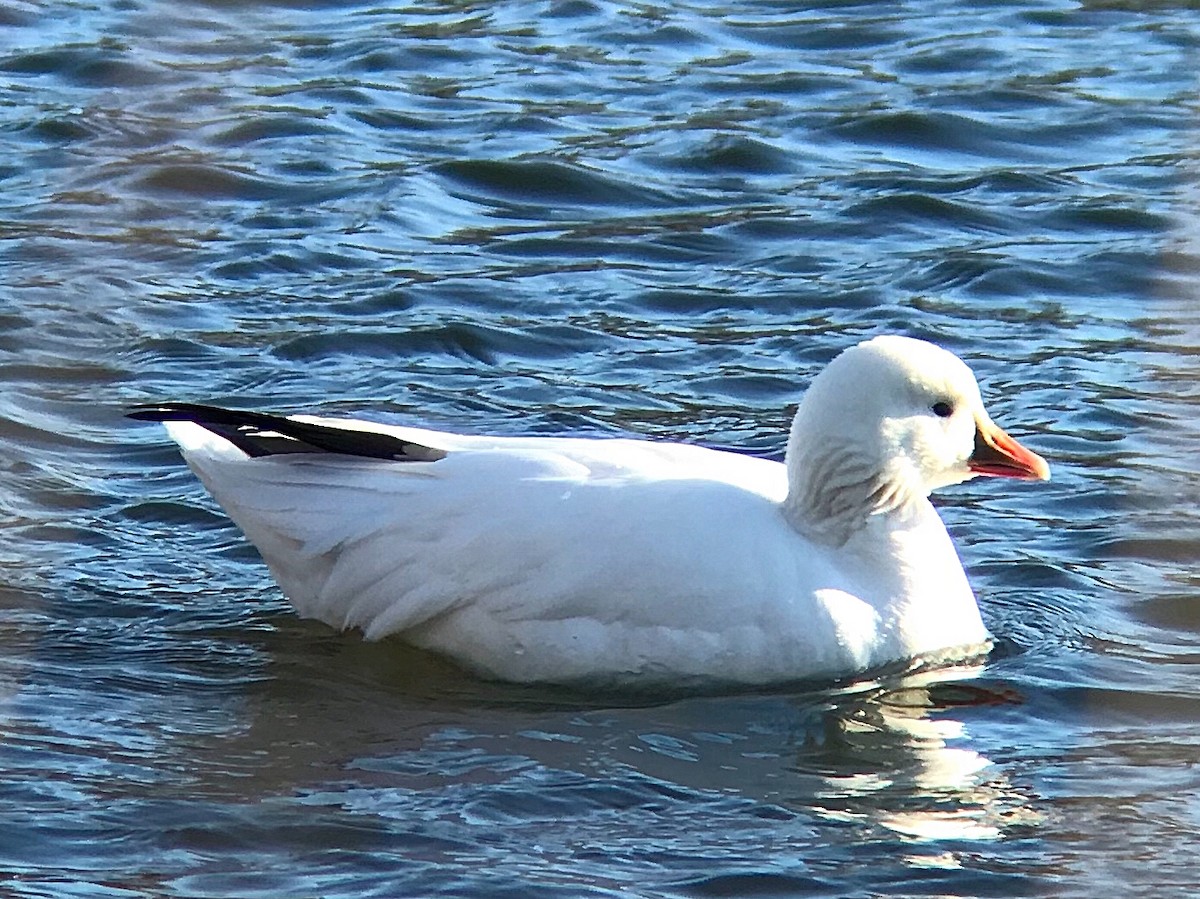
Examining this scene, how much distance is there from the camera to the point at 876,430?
22.2ft

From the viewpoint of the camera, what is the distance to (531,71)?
12359mm

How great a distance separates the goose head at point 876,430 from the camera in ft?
22.1

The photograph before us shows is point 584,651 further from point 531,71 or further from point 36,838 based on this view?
point 531,71

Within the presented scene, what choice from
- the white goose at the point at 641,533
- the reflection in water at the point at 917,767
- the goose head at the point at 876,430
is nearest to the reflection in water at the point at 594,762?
the reflection in water at the point at 917,767

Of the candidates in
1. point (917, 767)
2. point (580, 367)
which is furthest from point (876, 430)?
point (580, 367)

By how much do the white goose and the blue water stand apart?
0.15 m

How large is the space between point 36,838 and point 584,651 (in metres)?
1.60

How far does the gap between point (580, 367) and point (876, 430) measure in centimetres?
238

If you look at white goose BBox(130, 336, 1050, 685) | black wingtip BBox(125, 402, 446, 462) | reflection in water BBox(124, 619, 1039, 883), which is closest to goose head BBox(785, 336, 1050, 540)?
white goose BBox(130, 336, 1050, 685)

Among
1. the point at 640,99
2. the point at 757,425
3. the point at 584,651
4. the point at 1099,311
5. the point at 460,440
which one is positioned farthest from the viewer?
the point at 640,99

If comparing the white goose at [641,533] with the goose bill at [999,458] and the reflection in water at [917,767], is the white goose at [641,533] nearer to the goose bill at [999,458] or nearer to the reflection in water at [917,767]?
the goose bill at [999,458]

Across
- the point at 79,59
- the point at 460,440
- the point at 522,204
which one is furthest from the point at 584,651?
the point at 79,59

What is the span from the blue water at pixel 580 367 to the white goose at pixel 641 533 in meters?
0.15

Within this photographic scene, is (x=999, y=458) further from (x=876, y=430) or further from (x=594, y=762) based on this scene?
(x=594, y=762)
